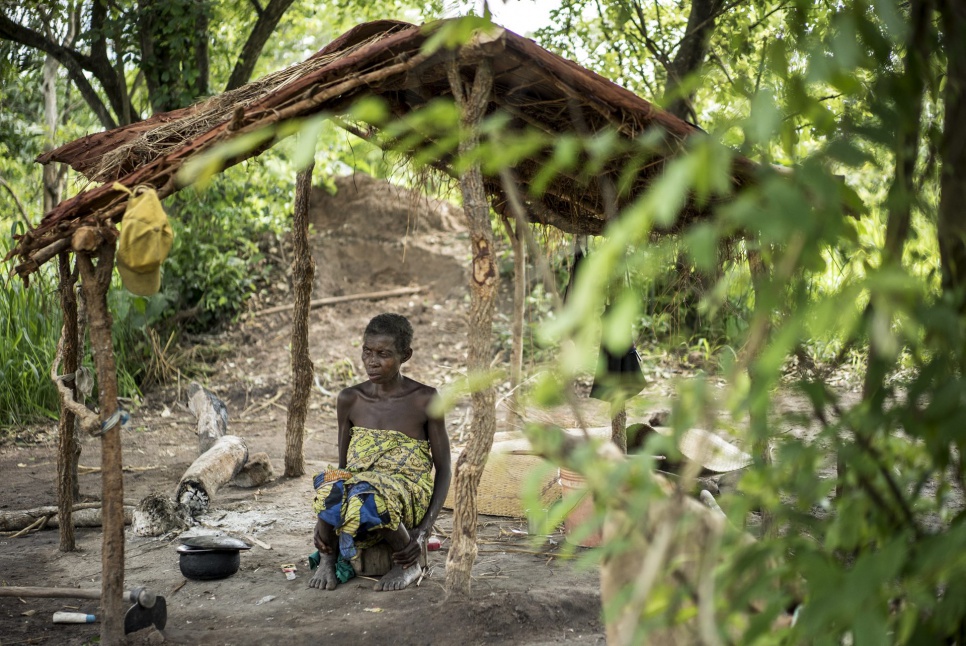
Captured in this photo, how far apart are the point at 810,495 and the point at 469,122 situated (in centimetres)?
259

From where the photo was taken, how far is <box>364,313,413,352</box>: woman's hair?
4.33 meters

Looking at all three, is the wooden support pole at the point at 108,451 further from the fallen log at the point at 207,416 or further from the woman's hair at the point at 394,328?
the fallen log at the point at 207,416

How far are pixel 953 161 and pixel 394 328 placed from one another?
128 inches

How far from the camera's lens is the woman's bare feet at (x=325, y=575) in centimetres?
427

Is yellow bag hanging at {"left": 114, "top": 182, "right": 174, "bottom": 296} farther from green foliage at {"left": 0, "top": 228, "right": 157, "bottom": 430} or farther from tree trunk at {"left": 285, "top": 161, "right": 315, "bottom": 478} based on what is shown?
green foliage at {"left": 0, "top": 228, "right": 157, "bottom": 430}

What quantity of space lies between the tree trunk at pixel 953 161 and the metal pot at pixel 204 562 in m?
3.79

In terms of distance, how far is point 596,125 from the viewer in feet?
12.3

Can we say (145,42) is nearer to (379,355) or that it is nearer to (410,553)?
(379,355)

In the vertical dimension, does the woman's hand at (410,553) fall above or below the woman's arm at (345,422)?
below

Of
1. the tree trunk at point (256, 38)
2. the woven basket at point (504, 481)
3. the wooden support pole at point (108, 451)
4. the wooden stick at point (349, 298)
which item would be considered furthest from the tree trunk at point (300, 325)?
the wooden stick at point (349, 298)

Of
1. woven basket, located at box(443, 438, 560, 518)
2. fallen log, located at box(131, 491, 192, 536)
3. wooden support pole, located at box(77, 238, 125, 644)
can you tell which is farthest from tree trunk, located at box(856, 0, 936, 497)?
fallen log, located at box(131, 491, 192, 536)

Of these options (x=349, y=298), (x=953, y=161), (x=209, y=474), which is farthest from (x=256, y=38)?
(x=953, y=161)

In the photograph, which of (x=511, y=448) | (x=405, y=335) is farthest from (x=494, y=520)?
(x=405, y=335)

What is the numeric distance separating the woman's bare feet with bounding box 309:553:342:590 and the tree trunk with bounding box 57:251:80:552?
1519 millimetres
